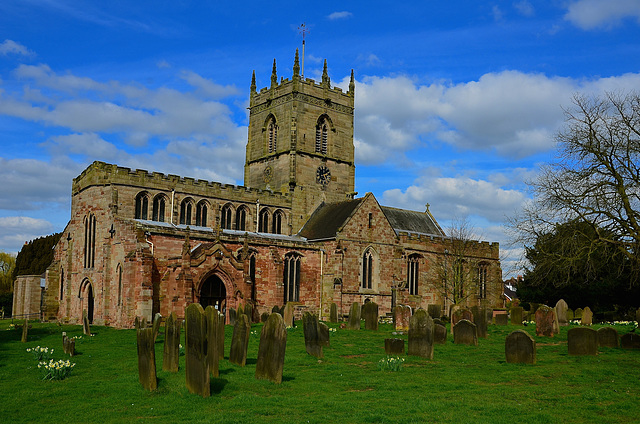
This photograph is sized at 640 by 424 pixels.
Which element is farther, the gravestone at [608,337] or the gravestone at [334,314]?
the gravestone at [334,314]

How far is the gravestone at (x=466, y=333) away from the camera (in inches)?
826

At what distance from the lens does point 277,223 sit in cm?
4359

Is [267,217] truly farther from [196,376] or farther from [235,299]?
[196,376]

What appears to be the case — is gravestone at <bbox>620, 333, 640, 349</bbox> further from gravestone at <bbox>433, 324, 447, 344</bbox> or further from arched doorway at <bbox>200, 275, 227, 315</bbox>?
arched doorway at <bbox>200, 275, 227, 315</bbox>

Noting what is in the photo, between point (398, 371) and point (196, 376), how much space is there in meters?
5.61

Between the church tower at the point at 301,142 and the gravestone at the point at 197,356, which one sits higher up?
the church tower at the point at 301,142

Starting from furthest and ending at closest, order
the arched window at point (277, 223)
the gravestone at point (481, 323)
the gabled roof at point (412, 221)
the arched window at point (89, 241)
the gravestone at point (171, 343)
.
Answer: the gabled roof at point (412, 221)
the arched window at point (277, 223)
the arched window at point (89, 241)
the gravestone at point (481, 323)
the gravestone at point (171, 343)

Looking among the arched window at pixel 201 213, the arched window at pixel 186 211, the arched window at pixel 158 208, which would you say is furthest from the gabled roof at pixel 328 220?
the arched window at pixel 158 208

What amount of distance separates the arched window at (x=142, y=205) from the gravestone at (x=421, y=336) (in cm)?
2327

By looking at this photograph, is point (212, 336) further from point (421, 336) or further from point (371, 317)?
point (371, 317)

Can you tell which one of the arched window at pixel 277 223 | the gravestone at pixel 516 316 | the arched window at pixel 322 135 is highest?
the arched window at pixel 322 135

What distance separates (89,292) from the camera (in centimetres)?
3628

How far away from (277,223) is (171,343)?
97.5ft

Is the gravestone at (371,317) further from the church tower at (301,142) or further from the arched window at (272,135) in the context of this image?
the arched window at (272,135)
